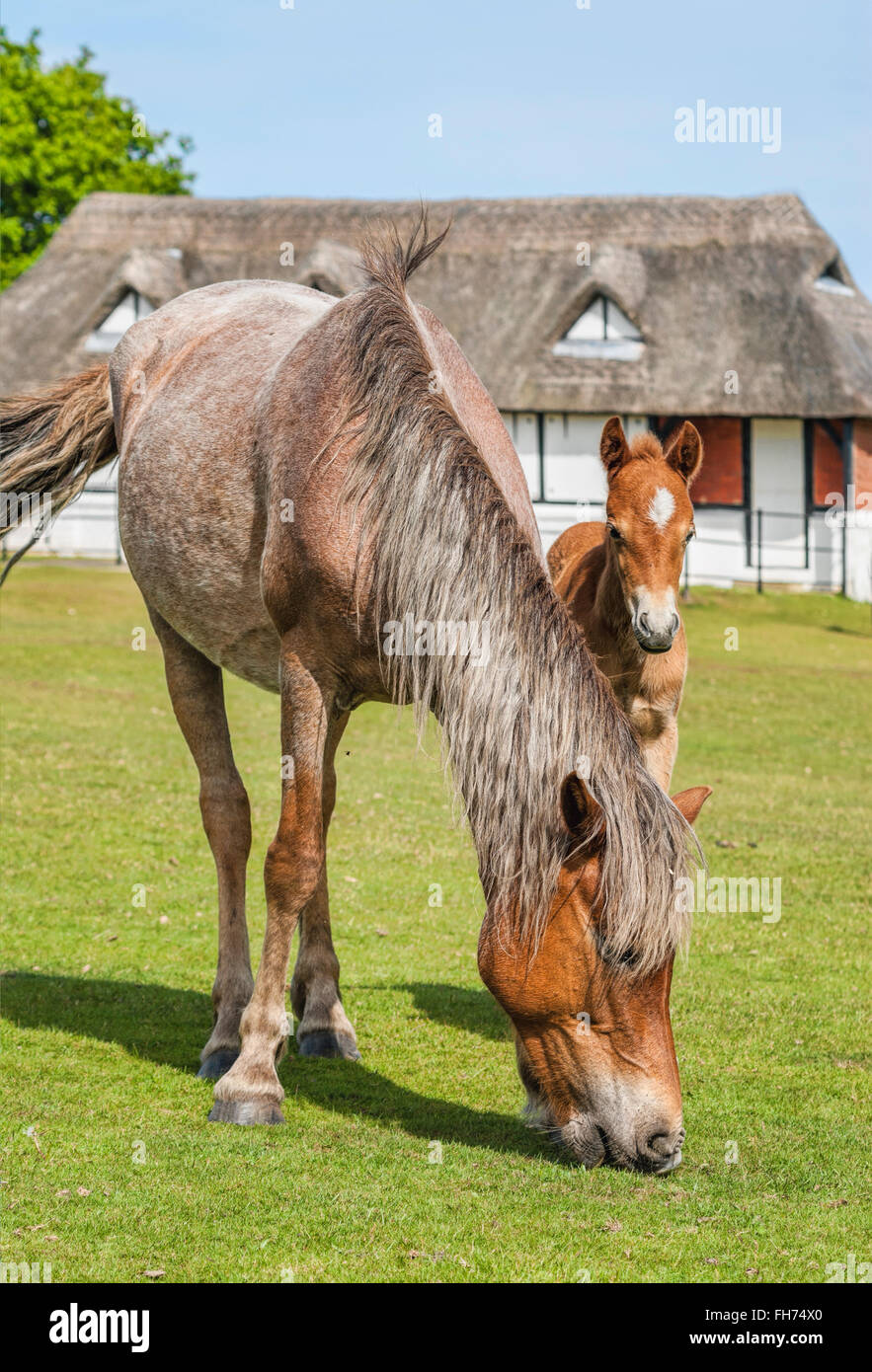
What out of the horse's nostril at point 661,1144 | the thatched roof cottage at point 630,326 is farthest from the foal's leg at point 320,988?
the thatched roof cottage at point 630,326

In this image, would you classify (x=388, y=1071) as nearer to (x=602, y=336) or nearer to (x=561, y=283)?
(x=602, y=336)

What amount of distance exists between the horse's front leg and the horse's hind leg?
595 mm

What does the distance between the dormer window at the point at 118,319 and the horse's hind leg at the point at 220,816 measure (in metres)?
32.4

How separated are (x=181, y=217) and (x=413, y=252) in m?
36.8

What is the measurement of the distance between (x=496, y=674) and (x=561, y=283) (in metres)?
33.5

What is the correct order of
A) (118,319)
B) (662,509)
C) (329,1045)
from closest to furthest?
1. (329,1045)
2. (662,509)
3. (118,319)

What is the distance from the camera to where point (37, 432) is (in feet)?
24.6

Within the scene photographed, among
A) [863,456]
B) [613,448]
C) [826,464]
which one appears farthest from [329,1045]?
[863,456]

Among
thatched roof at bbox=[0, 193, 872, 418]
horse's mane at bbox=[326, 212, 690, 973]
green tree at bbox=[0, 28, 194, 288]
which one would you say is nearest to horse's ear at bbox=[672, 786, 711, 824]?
horse's mane at bbox=[326, 212, 690, 973]

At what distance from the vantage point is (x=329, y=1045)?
6.27 meters

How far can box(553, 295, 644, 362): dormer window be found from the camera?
3547cm

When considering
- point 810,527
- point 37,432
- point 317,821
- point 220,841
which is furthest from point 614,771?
point 810,527

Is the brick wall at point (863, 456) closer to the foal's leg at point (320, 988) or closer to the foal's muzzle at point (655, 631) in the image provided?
the foal's muzzle at point (655, 631)
